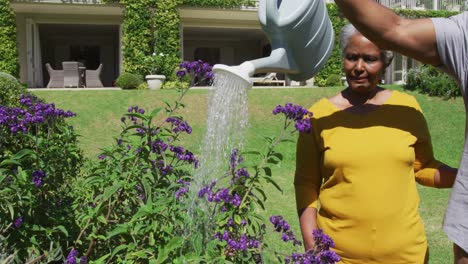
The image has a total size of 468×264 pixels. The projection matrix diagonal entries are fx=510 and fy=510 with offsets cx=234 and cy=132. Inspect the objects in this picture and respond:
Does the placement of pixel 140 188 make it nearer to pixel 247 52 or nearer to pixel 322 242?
pixel 322 242

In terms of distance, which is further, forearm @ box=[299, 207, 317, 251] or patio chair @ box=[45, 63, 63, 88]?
patio chair @ box=[45, 63, 63, 88]

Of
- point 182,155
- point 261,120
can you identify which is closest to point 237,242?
point 182,155

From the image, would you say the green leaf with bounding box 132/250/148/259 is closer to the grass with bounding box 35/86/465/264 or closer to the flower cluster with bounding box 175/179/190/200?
the flower cluster with bounding box 175/179/190/200

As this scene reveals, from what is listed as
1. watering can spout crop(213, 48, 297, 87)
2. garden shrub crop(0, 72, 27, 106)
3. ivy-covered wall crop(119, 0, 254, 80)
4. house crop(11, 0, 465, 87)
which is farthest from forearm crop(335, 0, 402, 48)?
house crop(11, 0, 465, 87)

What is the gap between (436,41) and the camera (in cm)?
132

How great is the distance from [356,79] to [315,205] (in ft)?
1.54

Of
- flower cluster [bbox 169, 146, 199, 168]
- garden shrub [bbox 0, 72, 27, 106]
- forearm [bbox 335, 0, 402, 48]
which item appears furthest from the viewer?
garden shrub [bbox 0, 72, 27, 106]

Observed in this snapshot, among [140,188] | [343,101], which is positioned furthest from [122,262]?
[343,101]

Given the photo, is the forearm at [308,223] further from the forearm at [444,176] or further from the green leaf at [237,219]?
the forearm at [444,176]

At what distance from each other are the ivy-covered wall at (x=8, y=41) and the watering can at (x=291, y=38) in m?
16.9

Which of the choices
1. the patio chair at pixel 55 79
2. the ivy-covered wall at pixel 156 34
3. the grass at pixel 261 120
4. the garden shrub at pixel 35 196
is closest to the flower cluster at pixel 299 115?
the garden shrub at pixel 35 196

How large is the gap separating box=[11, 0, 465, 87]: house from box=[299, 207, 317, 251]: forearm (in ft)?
57.9

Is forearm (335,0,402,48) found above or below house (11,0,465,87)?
below

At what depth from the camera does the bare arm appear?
1290mm
